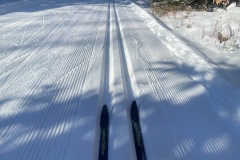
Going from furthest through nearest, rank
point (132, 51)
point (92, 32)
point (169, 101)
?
point (92, 32), point (132, 51), point (169, 101)

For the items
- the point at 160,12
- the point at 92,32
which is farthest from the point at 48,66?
the point at 160,12

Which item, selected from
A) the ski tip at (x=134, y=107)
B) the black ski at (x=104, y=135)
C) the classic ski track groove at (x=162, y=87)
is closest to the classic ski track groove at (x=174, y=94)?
the classic ski track groove at (x=162, y=87)

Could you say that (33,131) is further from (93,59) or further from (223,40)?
(223,40)

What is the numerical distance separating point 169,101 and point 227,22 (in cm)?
597

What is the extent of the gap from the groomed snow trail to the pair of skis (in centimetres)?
5

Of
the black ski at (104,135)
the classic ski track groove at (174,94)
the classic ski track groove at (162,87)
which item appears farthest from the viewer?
the classic ski track groove at (162,87)

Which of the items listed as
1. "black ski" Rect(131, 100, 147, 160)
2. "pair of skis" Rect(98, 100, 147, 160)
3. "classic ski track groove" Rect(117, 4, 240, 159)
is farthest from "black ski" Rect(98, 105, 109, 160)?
"classic ski track groove" Rect(117, 4, 240, 159)

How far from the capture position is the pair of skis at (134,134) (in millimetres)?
2806

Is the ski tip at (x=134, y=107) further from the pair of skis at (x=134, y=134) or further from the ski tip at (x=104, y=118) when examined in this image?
the ski tip at (x=104, y=118)

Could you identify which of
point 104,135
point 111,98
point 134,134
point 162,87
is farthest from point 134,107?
point 162,87

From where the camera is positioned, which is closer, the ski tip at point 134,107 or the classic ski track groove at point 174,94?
the classic ski track groove at point 174,94

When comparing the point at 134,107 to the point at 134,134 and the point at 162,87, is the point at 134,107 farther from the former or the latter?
the point at 162,87

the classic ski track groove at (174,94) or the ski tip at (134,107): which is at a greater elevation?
the ski tip at (134,107)

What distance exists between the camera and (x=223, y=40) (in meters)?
7.27
